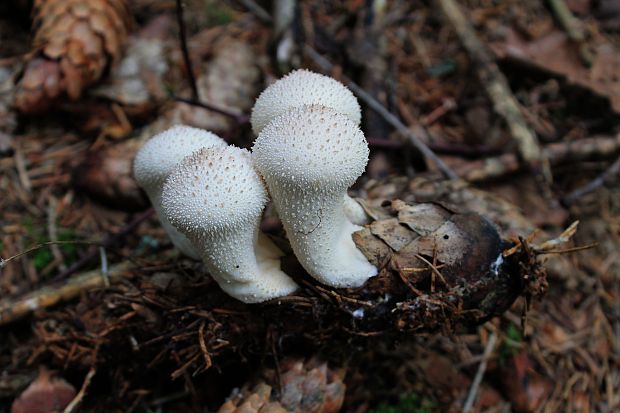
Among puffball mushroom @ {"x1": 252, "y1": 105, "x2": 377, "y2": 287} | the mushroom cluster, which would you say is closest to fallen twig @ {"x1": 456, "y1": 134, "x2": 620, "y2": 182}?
the mushroom cluster

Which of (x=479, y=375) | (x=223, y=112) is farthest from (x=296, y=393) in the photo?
(x=223, y=112)

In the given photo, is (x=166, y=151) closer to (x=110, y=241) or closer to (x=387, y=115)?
(x=110, y=241)

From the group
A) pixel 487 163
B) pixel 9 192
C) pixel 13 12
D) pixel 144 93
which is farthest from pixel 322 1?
pixel 9 192

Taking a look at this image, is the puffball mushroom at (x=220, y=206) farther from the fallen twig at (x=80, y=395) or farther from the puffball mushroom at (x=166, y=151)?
the fallen twig at (x=80, y=395)

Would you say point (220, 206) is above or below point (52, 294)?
above

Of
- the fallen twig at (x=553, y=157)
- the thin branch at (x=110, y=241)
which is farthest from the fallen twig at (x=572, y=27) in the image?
the thin branch at (x=110, y=241)

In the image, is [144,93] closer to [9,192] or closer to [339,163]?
[9,192]

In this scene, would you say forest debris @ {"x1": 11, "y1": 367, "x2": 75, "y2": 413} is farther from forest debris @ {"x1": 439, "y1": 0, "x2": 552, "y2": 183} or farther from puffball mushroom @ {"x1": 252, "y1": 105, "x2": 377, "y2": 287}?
forest debris @ {"x1": 439, "y1": 0, "x2": 552, "y2": 183}
